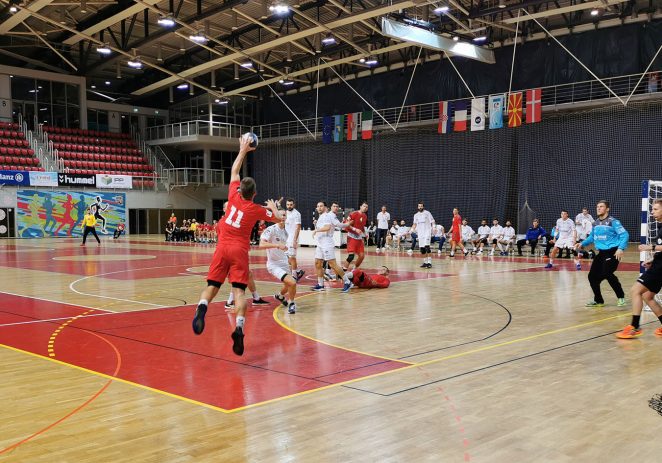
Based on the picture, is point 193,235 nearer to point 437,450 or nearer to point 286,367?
point 286,367

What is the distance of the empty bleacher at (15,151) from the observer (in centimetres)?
3541

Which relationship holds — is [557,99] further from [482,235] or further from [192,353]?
[192,353]

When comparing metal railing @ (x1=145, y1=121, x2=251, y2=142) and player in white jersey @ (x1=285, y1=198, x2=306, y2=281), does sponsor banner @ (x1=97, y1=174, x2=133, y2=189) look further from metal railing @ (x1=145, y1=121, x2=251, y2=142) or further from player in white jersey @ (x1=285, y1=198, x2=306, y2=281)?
player in white jersey @ (x1=285, y1=198, x2=306, y2=281)

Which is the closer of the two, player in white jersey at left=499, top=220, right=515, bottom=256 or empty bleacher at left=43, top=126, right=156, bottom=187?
player in white jersey at left=499, top=220, right=515, bottom=256

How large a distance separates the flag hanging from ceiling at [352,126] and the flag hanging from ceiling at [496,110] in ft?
28.8

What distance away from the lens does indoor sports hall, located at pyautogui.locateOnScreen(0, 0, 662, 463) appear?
4801 millimetres

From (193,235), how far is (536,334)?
29.0 metres

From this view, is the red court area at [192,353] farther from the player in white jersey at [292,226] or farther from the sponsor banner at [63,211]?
the sponsor banner at [63,211]

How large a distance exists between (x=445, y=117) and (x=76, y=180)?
21956 millimetres

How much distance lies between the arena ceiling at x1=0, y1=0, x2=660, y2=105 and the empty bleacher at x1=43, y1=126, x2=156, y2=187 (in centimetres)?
395

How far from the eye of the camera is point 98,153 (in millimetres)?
40812

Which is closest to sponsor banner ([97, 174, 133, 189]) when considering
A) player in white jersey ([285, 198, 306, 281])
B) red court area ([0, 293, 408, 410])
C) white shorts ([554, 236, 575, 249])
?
white shorts ([554, 236, 575, 249])

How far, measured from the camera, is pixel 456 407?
16.5 feet

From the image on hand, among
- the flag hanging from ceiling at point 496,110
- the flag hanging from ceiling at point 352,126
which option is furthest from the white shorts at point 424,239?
the flag hanging from ceiling at point 352,126
